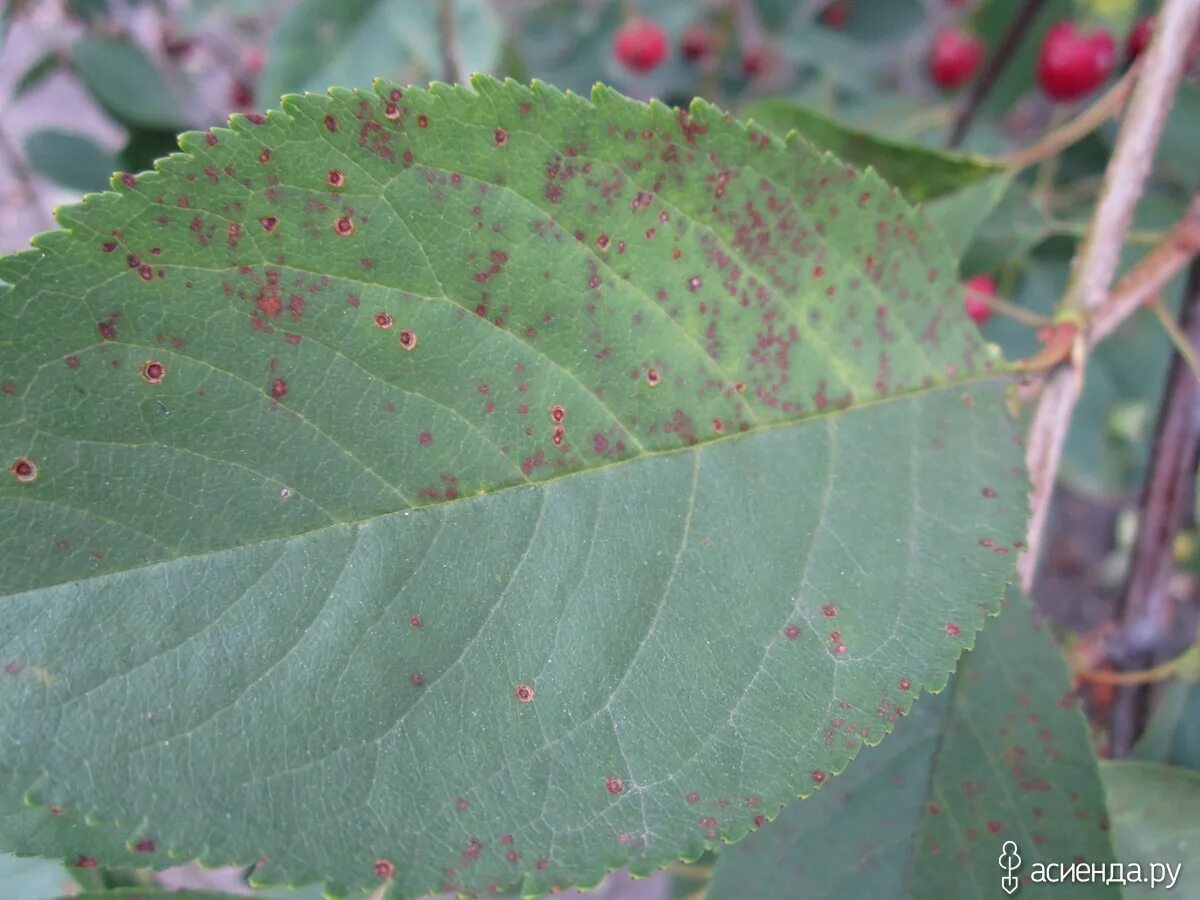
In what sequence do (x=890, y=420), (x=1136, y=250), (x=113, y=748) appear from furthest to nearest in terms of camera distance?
(x=1136, y=250) < (x=890, y=420) < (x=113, y=748)

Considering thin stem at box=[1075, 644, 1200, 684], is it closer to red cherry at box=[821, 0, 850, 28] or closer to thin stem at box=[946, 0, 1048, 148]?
thin stem at box=[946, 0, 1048, 148]

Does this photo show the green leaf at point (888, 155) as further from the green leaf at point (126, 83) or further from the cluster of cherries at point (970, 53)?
the green leaf at point (126, 83)

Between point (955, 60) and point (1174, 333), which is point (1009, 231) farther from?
point (955, 60)

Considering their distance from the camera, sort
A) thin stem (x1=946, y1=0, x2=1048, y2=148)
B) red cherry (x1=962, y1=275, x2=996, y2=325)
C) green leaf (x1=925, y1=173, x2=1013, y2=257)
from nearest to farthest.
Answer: green leaf (x1=925, y1=173, x2=1013, y2=257), red cherry (x1=962, y1=275, x2=996, y2=325), thin stem (x1=946, y1=0, x2=1048, y2=148)

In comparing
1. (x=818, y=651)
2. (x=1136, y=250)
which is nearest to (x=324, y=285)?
(x=818, y=651)

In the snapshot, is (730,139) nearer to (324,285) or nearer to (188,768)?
(324,285)

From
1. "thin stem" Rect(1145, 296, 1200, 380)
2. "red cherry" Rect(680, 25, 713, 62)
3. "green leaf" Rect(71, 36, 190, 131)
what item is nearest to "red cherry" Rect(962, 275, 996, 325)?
"thin stem" Rect(1145, 296, 1200, 380)

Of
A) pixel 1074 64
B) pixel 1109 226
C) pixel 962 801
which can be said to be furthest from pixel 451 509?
pixel 1074 64

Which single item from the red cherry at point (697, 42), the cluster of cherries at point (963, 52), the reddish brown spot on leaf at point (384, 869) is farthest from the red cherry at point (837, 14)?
the reddish brown spot on leaf at point (384, 869)
